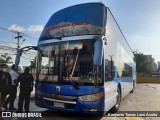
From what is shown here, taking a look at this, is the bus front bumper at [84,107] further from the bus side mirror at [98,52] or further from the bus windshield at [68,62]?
the bus side mirror at [98,52]

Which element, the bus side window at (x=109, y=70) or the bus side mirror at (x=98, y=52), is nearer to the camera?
the bus side mirror at (x=98, y=52)

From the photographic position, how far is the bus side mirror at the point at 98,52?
235 inches

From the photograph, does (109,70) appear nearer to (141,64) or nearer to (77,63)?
(77,63)

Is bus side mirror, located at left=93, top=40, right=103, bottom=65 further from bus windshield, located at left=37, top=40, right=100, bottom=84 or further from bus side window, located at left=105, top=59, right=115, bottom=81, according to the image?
bus side window, located at left=105, top=59, right=115, bottom=81

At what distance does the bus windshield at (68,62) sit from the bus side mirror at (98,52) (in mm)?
397

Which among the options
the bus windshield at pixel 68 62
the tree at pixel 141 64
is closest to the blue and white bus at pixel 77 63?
the bus windshield at pixel 68 62

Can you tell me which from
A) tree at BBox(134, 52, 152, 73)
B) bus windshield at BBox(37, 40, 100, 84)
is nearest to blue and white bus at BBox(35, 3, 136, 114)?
bus windshield at BBox(37, 40, 100, 84)

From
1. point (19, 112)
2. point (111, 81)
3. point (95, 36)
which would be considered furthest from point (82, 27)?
point (19, 112)

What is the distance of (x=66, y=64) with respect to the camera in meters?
7.03

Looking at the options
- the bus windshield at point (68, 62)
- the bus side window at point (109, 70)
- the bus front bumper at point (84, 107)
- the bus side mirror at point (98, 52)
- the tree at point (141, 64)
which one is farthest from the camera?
the tree at point (141, 64)

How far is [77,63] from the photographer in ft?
22.5

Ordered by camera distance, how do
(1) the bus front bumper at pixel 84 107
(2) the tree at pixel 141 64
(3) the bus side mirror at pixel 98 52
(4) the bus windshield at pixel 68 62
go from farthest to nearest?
(2) the tree at pixel 141 64 < (4) the bus windshield at pixel 68 62 < (1) the bus front bumper at pixel 84 107 < (3) the bus side mirror at pixel 98 52

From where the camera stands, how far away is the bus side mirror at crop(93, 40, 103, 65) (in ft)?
19.6

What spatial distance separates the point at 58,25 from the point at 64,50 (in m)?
1.15
